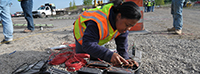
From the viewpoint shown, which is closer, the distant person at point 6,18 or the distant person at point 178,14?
the distant person at point 6,18

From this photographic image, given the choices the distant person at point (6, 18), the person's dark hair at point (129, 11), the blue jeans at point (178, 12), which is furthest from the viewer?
the blue jeans at point (178, 12)

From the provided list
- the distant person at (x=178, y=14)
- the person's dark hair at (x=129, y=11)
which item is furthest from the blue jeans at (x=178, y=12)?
the person's dark hair at (x=129, y=11)

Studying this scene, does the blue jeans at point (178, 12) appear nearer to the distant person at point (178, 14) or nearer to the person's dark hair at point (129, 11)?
the distant person at point (178, 14)

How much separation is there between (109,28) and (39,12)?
758 inches

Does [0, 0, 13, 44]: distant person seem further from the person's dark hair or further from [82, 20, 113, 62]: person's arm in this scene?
the person's dark hair

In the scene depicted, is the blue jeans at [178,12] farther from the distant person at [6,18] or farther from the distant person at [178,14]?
the distant person at [6,18]

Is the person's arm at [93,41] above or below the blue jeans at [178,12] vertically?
below

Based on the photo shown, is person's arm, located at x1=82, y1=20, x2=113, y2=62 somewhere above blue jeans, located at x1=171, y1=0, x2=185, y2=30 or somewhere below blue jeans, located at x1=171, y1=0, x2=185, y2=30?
below

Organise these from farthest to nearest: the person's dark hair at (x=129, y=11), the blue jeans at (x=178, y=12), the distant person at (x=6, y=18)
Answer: the blue jeans at (x=178, y=12)
the distant person at (x=6, y=18)
the person's dark hair at (x=129, y=11)

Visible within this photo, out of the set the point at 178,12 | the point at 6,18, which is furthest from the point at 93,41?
the point at 178,12

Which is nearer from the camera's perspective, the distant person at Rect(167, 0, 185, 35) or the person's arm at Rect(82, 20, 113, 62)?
the person's arm at Rect(82, 20, 113, 62)

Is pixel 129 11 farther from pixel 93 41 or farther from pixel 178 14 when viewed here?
pixel 178 14

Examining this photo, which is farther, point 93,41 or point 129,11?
point 93,41

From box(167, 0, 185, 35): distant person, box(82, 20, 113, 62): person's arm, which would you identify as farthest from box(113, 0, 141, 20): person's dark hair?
box(167, 0, 185, 35): distant person
